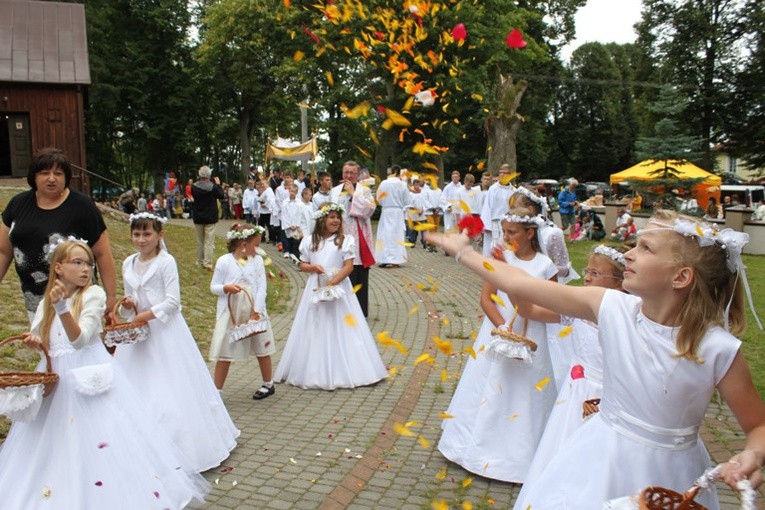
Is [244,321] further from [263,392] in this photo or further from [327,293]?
[327,293]

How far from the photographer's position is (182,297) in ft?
39.5

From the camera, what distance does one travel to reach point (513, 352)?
16.3ft

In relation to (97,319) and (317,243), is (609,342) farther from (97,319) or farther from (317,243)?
(317,243)

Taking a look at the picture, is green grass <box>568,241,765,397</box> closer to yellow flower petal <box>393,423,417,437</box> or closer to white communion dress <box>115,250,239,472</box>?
yellow flower petal <box>393,423,417,437</box>

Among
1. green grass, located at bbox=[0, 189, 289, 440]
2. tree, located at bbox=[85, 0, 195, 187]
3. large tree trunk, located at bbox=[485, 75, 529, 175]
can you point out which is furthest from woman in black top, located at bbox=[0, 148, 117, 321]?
tree, located at bbox=[85, 0, 195, 187]

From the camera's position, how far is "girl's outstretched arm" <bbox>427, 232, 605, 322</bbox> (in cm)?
280

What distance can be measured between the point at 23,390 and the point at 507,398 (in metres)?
3.32

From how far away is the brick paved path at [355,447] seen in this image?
4809mm

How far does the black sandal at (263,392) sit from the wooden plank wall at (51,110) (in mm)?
23679

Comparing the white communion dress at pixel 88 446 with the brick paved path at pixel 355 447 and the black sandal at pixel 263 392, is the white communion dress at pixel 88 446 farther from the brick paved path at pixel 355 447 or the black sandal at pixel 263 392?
the black sandal at pixel 263 392

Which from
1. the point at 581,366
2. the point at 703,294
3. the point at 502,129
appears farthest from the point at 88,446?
the point at 502,129

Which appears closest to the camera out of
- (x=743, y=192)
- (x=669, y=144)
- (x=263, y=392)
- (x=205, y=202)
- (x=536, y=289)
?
(x=536, y=289)

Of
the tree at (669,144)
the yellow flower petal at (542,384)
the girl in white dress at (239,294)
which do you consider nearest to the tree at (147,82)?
the tree at (669,144)

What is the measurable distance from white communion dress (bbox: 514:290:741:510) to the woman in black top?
12.4 ft
